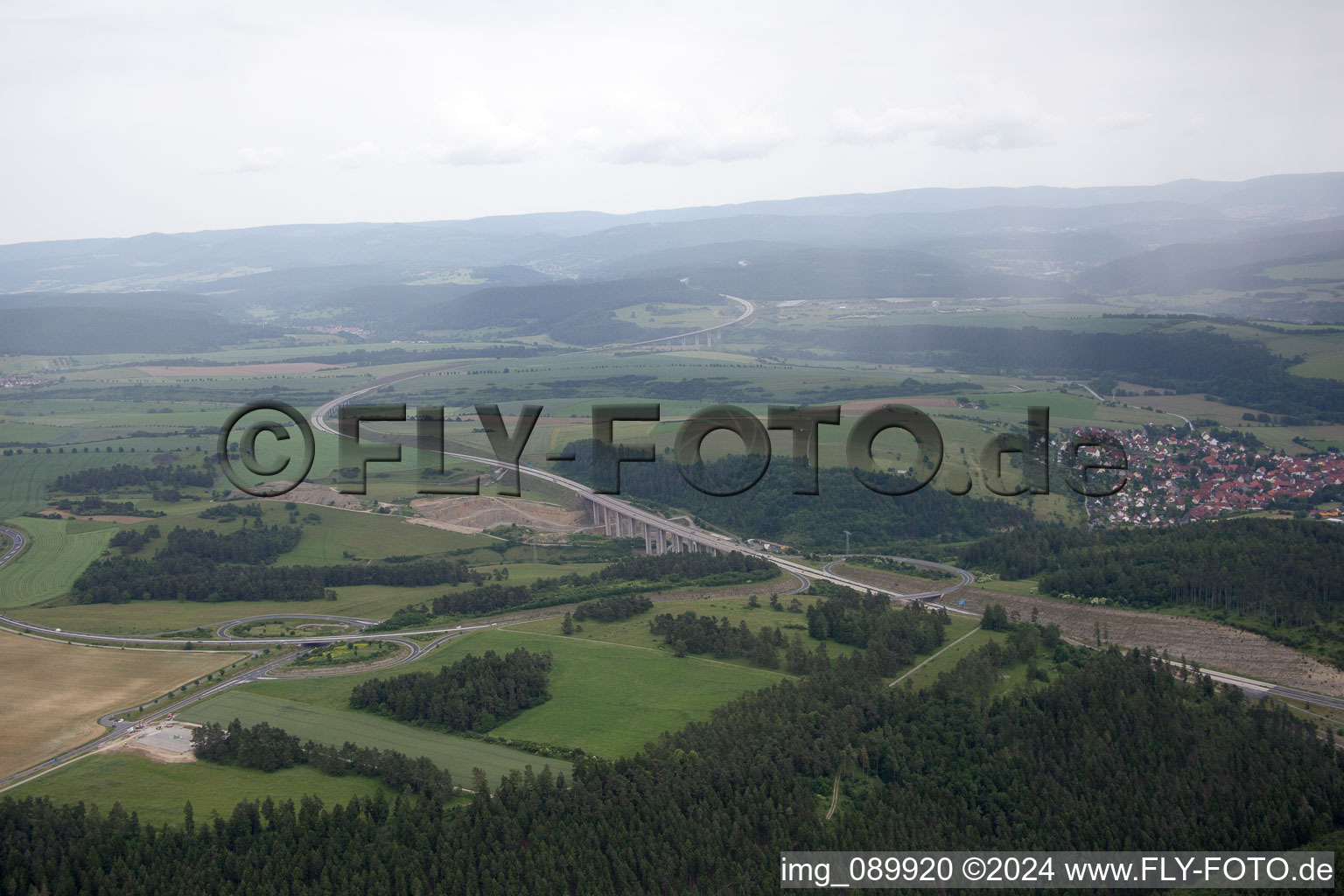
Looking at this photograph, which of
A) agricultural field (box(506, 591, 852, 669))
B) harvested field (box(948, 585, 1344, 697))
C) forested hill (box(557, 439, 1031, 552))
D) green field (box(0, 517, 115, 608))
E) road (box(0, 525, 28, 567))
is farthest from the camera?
forested hill (box(557, 439, 1031, 552))

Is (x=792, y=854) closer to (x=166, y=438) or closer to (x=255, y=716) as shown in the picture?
(x=255, y=716)

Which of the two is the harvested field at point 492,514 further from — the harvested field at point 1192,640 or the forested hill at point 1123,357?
the forested hill at point 1123,357

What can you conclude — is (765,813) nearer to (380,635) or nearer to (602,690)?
(602,690)

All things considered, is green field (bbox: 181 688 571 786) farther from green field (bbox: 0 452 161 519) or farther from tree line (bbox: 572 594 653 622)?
green field (bbox: 0 452 161 519)

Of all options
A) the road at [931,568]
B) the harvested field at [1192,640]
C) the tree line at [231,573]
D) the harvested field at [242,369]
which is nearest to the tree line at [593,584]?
the tree line at [231,573]

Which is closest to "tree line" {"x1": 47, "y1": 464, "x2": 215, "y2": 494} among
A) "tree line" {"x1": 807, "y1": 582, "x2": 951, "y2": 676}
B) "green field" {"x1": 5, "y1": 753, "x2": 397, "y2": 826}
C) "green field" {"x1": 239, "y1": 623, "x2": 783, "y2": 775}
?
"green field" {"x1": 239, "y1": 623, "x2": 783, "y2": 775}

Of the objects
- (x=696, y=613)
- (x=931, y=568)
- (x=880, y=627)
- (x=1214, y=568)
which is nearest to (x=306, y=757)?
(x=696, y=613)
